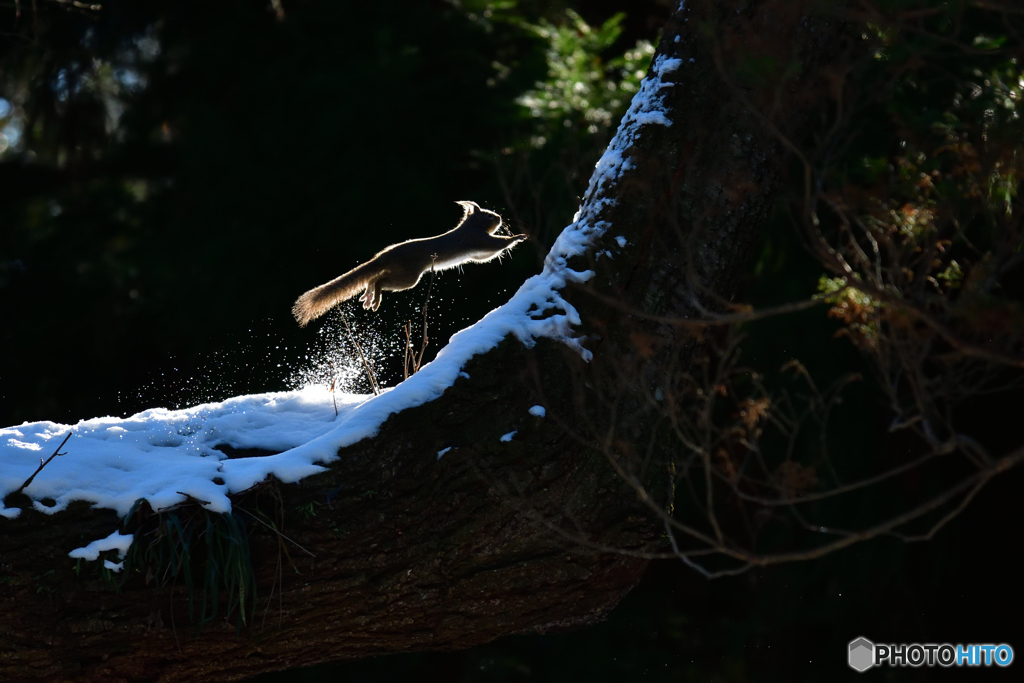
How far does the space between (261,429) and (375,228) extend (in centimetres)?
360

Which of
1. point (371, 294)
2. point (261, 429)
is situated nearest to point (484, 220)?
point (371, 294)

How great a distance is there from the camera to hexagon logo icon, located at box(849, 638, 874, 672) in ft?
19.2

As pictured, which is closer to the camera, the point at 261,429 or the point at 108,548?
the point at 108,548

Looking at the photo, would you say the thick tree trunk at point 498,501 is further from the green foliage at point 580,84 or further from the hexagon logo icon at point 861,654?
the hexagon logo icon at point 861,654

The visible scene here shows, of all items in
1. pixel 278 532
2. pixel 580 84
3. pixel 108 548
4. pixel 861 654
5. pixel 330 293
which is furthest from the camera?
pixel 580 84

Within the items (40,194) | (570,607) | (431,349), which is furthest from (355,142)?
(570,607)

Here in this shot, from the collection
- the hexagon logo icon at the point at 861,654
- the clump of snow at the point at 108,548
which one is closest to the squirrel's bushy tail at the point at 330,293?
the clump of snow at the point at 108,548

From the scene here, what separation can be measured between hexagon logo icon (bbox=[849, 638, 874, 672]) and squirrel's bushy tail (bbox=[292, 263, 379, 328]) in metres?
4.08

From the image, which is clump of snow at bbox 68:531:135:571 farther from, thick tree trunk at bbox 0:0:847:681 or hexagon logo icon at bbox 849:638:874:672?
hexagon logo icon at bbox 849:638:874:672

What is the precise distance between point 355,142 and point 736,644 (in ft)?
14.0

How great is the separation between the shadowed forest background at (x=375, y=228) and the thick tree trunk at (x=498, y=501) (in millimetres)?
1706

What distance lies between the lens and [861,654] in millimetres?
5938

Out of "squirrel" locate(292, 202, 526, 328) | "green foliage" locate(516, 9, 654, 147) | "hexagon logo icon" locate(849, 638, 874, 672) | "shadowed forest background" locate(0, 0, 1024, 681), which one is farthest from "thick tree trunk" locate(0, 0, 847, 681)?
"hexagon logo icon" locate(849, 638, 874, 672)

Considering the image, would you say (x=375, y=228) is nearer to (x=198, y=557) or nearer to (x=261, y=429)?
(x=261, y=429)
